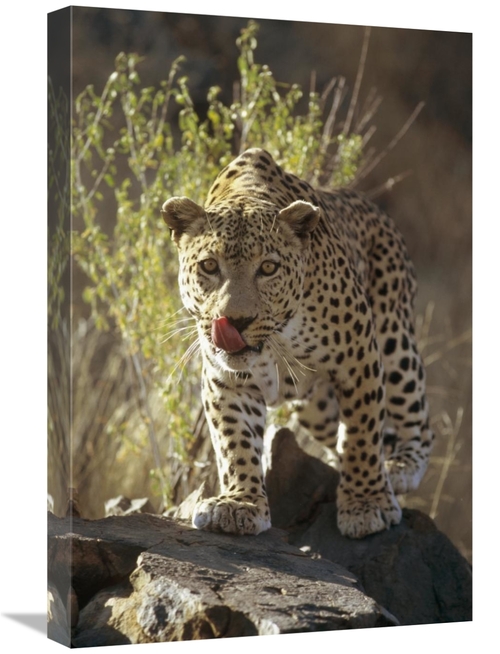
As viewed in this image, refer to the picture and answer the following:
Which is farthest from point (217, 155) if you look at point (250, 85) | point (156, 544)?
point (156, 544)

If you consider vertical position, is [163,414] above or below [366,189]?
below

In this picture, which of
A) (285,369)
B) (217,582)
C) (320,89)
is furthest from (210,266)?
(320,89)

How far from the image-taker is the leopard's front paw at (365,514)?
8.41 meters

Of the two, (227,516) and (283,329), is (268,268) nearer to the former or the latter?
(283,329)

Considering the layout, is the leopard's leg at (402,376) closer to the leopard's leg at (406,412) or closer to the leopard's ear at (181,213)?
the leopard's leg at (406,412)

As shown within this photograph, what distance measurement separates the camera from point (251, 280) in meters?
7.37

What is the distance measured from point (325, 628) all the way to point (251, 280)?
6.32ft

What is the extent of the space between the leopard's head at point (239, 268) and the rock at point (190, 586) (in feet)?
3.55

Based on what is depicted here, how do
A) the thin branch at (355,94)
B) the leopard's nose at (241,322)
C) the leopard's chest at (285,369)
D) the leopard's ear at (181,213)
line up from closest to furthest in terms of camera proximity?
the leopard's nose at (241,322), the leopard's ear at (181,213), the leopard's chest at (285,369), the thin branch at (355,94)

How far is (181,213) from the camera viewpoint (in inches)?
299

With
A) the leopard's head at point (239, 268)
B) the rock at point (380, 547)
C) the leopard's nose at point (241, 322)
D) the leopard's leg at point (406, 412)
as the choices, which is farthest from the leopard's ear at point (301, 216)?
the rock at point (380, 547)

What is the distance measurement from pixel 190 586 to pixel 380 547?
1.83 meters

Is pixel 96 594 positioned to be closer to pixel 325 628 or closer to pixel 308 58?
pixel 325 628

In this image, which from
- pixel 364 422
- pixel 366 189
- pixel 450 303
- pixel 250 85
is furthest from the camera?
pixel 450 303
